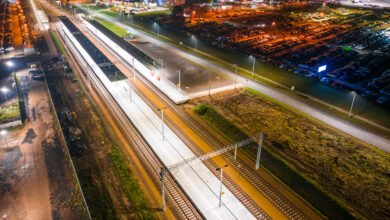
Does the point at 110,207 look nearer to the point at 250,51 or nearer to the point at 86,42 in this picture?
the point at 250,51

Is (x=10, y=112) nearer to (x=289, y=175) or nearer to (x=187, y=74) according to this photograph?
(x=187, y=74)

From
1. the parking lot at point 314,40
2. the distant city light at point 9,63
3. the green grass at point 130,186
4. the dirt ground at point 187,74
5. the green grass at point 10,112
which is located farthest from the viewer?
the distant city light at point 9,63

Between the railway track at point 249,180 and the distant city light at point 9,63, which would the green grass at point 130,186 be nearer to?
the railway track at point 249,180

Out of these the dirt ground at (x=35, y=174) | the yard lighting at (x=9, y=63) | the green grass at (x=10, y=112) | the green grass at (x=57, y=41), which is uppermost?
the green grass at (x=57, y=41)

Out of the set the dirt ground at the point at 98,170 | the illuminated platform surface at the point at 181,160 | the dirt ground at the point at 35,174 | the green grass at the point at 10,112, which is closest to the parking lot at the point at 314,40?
the illuminated platform surface at the point at 181,160

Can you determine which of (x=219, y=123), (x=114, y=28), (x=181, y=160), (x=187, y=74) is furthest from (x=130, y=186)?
(x=114, y=28)

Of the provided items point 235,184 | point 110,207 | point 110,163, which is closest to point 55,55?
point 110,163

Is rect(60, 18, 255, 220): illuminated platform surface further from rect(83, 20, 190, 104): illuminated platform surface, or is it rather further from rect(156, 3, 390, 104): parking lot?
rect(156, 3, 390, 104): parking lot

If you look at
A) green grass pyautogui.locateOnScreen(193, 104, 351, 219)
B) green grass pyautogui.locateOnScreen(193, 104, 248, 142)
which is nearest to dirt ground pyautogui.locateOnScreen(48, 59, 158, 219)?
green grass pyautogui.locateOnScreen(193, 104, 248, 142)
